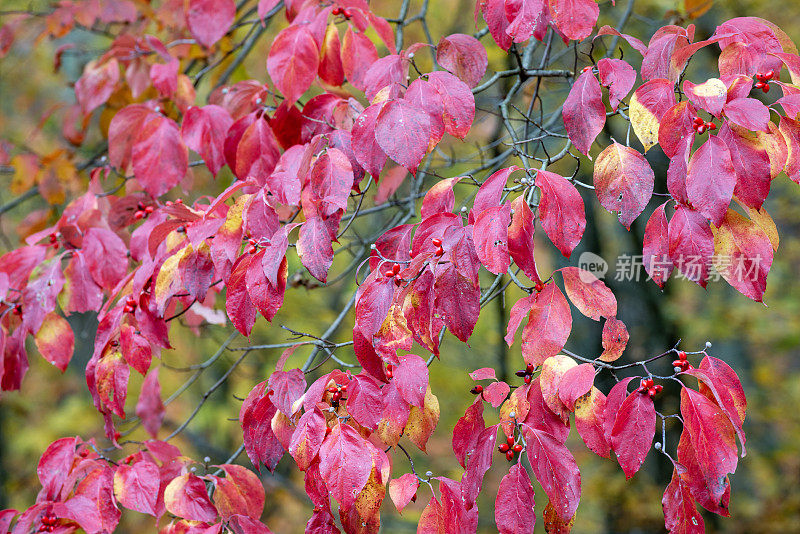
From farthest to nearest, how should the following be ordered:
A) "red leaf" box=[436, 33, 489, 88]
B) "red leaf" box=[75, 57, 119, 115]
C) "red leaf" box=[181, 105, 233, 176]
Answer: "red leaf" box=[75, 57, 119, 115]
"red leaf" box=[181, 105, 233, 176]
"red leaf" box=[436, 33, 489, 88]

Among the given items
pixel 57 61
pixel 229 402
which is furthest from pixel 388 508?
pixel 57 61

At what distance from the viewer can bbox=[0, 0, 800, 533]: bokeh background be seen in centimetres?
396

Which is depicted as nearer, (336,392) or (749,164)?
(749,164)

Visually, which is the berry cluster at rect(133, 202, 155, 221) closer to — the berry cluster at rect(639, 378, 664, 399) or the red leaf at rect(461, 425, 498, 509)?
the red leaf at rect(461, 425, 498, 509)

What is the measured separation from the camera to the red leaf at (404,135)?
110 cm

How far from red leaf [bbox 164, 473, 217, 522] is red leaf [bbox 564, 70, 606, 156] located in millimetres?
1010

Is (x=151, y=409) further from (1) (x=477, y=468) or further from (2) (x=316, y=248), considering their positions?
(1) (x=477, y=468)

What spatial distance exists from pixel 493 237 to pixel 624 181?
271 millimetres

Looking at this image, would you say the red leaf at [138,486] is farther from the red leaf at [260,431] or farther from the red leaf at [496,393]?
the red leaf at [496,393]

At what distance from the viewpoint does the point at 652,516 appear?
4062 millimetres

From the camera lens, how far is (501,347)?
3.40 m

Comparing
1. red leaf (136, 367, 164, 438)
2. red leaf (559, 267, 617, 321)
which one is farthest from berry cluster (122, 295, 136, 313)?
red leaf (559, 267, 617, 321)

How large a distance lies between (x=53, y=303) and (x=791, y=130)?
63.2 inches

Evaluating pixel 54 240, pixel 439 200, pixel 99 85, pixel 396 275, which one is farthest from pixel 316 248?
pixel 99 85
